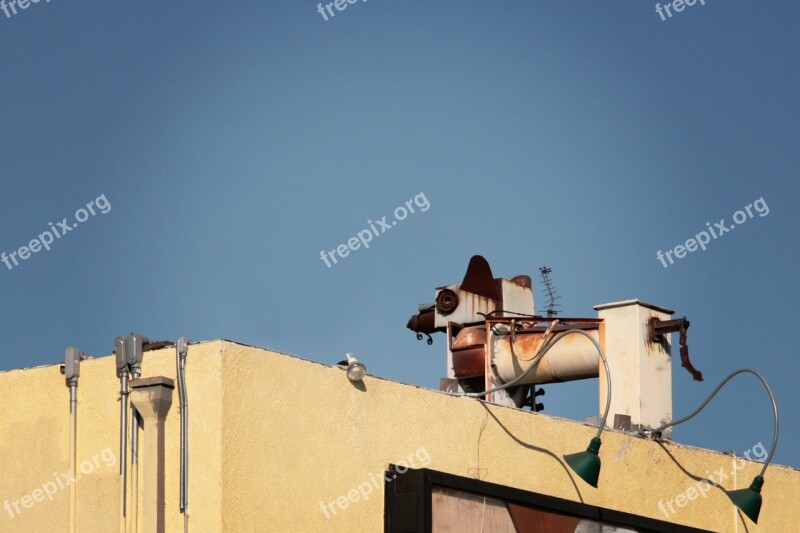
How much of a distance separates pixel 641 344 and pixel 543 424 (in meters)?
4.01

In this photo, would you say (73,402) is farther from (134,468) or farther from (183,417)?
(183,417)

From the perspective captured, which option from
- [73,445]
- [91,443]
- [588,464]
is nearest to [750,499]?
[588,464]

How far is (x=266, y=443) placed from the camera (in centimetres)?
1541

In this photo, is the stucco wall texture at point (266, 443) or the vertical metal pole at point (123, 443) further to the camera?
the vertical metal pole at point (123, 443)

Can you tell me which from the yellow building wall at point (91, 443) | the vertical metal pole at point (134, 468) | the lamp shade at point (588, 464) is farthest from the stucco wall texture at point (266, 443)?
the lamp shade at point (588, 464)

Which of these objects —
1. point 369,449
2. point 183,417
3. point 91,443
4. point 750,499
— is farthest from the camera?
point 750,499

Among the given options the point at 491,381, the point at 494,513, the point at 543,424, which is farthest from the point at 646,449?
the point at 491,381

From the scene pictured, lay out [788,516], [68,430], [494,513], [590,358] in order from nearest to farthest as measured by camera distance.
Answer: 1. [68,430]
2. [494,513]
3. [788,516]
4. [590,358]

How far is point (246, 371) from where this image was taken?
15305 millimetres

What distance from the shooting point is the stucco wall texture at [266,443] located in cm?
1505

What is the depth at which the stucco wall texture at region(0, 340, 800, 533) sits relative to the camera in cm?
1505

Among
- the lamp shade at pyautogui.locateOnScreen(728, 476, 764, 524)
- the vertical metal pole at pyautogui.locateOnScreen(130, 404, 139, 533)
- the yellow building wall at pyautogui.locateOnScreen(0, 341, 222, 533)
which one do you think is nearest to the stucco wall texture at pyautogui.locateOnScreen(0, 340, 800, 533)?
the yellow building wall at pyautogui.locateOnScreen(0, 341, 222, 533)

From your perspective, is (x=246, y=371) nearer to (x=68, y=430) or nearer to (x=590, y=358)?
(x=68, y=430)

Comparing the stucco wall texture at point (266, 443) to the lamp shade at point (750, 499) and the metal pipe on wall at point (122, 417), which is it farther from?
the lamp shade at point (750, 499)
